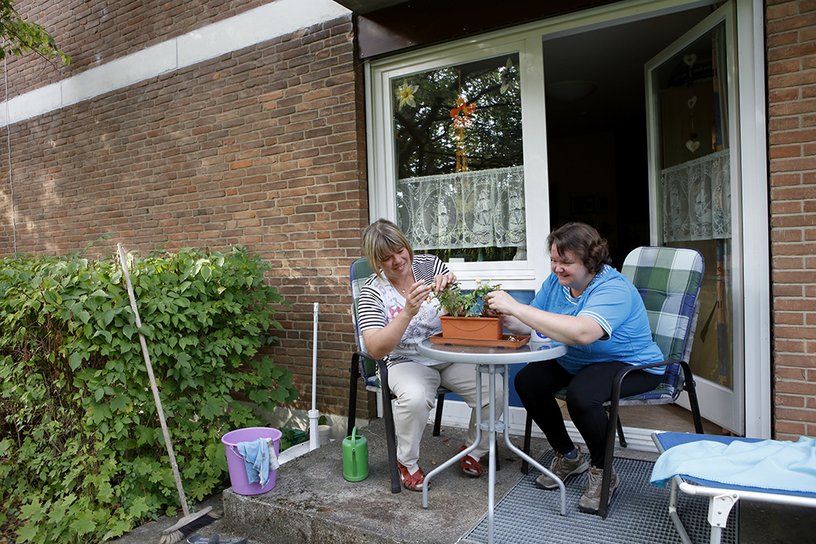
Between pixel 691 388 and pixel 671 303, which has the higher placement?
pixel 671 303

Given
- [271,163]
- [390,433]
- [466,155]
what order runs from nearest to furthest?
1. [390,433]
2. [466,155]
3. [271,163]

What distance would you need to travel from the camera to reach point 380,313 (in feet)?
8.25

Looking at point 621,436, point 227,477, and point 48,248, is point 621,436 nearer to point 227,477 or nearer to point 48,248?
point 227,477

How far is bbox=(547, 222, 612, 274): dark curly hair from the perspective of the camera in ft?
7.38

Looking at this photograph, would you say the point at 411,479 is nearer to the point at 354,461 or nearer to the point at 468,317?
the point at 354,461

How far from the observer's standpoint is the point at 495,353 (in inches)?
79.6

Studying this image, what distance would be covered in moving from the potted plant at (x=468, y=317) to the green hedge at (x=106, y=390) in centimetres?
165

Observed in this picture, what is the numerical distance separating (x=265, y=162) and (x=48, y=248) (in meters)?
3.39

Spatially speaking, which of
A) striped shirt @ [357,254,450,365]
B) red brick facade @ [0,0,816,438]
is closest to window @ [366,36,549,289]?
red brick facade @ [0,0,816,438]

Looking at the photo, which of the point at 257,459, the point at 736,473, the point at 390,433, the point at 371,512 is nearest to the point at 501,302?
the point at 390,433

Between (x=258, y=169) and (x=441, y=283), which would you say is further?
(x=258, y=169)

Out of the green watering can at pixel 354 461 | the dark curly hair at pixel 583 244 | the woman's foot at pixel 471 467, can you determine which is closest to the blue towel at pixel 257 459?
the green watering can at pixel 354 461

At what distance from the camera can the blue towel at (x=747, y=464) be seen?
1.68m

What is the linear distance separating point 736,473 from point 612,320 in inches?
25.6
